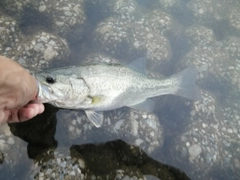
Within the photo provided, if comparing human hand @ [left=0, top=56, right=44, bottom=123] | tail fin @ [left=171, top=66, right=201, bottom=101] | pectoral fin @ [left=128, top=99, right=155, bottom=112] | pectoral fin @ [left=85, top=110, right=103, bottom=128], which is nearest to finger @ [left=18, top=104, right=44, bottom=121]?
human hand @ [left=0, top=56, right=44, bottom=123]

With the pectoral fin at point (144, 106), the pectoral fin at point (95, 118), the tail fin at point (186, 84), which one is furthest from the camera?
the tail fin at point (186, 84)

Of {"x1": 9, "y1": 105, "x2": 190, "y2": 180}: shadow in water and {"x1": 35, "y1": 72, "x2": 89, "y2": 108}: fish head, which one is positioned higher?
{"x1": 35, "y1": 72, "x2": 89, "y2": 108}: fish head

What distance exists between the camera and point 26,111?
255cm

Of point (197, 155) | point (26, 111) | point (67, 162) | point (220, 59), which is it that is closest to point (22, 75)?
point (26, 111)

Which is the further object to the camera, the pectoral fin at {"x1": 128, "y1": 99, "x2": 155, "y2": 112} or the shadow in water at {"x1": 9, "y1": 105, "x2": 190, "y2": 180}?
the pectoral fin at {"x1": 128, "y1": 99, "x2": 155, "y2": 112}

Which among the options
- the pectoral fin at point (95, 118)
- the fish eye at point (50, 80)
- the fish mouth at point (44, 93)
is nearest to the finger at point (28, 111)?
the fish mouth at point (44, 93)

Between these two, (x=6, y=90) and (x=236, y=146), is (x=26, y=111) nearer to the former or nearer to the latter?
(x=6, y=90)

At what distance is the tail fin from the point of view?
4.98m

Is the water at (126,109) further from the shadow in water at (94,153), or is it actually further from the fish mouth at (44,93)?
the fish mouth at (44,93)

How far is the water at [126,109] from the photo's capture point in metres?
3.51

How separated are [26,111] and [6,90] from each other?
2.32 ft

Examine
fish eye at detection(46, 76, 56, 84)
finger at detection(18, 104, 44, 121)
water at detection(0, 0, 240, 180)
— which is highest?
finger at detection(18, 104, 44, 121)

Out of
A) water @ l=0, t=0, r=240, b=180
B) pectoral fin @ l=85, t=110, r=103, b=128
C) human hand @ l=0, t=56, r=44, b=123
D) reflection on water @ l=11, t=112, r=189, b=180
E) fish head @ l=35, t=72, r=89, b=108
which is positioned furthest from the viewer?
pectoral fin @ l=85, t=110, r=103, b=128

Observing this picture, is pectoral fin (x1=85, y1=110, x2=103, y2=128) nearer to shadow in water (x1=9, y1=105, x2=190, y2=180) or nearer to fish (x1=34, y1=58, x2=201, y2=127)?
fish (x1=34, y1=58, x2=201, y2=127)
